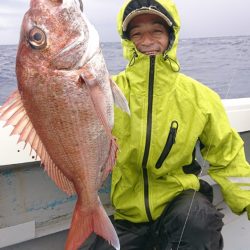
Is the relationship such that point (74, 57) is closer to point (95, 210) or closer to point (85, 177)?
point (85, 177)

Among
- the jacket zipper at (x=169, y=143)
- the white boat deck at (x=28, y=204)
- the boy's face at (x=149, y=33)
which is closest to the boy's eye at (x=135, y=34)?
the boy's face at (x=149, y=33)

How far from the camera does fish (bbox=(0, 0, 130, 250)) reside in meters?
1.67

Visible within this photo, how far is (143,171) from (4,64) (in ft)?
22.1

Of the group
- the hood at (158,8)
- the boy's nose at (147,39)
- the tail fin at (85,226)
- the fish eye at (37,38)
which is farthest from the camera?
the boy's nose at (147,39)

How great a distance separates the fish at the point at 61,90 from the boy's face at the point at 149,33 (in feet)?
3.03

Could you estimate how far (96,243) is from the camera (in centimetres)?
267

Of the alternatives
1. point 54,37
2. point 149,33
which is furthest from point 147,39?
point 54,37

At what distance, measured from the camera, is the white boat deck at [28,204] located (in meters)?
2.62

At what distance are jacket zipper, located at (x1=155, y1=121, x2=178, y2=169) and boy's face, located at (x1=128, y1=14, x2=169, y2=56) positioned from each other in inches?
18.7

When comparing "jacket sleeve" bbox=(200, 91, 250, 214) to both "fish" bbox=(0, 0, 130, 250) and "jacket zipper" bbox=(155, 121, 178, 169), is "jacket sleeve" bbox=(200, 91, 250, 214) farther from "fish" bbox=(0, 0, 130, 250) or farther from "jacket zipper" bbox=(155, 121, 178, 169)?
"fish" bbox=(0, 0, 130, 250)

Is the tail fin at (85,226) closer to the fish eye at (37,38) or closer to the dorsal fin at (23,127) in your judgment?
the dorsal fin at (23,127)

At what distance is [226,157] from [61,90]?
140 cm

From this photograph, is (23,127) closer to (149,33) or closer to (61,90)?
(61,90)

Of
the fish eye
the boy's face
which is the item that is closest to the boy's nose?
the boy's face
